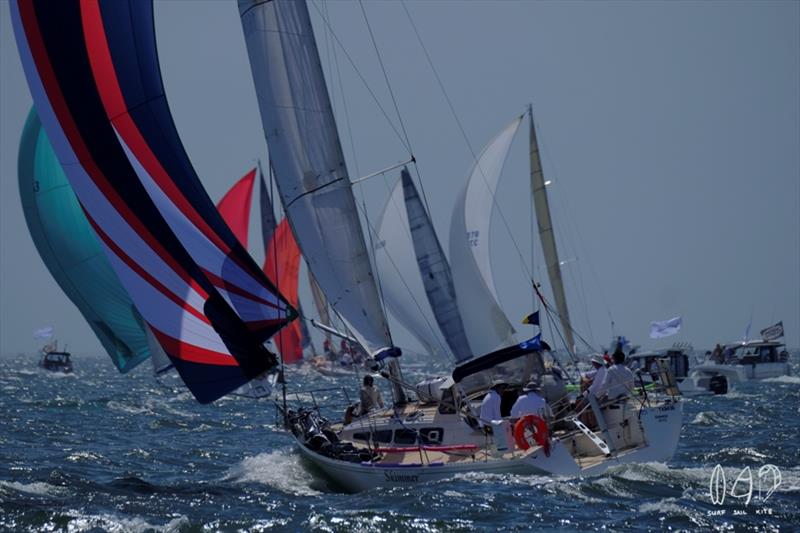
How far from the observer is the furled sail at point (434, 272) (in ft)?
117

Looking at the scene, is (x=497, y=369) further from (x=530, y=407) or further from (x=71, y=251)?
(x=71, y=251)

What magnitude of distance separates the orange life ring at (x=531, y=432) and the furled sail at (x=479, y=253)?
45.0 ft

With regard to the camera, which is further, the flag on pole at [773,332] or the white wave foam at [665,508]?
the flag on pole at [773,332]

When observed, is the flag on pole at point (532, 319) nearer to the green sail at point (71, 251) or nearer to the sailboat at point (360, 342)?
the sailboat at point (360, 342)

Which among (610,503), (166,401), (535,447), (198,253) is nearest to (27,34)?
(198,253)

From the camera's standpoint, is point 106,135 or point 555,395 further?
point 555,395

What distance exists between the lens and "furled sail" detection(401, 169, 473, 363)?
117ft

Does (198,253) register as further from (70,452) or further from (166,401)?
(166,401)

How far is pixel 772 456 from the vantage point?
2011 cm

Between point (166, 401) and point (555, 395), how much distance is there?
24.6m

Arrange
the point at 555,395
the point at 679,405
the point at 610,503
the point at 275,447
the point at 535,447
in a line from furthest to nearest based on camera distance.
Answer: the point at 275,447, the point at 555,395, the point at 679,405, the point at 535,447, the point at 610,503

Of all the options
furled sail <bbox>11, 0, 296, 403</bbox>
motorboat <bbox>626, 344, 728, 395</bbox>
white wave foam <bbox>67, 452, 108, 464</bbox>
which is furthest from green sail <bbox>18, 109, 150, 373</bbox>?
motorboat <bbox>626, 344, 728, 395</bbox>
